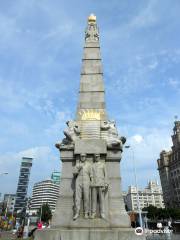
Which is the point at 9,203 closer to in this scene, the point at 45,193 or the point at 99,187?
the point at 45,193

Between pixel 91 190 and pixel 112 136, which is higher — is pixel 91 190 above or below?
below

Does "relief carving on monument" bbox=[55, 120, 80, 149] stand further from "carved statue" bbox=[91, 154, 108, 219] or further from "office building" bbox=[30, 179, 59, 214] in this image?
"office building" bbox=[30, 179, 59, 214]

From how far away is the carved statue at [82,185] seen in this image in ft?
A: 28.2

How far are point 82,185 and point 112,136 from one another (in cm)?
247

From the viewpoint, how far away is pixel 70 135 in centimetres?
999

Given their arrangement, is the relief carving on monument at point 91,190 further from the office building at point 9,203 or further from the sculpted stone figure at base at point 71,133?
the office building at point 9,203

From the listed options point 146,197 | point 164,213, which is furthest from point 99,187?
point 146,197

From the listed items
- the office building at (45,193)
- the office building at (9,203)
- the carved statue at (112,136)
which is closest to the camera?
the carved statue at (112,136)

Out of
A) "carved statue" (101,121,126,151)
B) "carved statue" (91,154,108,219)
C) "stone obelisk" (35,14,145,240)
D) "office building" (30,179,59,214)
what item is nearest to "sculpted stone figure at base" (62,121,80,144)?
"stone obelisk" (35,14,145,240)

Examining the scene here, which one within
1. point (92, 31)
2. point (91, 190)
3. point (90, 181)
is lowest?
point (91, 190)

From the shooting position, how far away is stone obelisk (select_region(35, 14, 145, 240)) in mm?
8242

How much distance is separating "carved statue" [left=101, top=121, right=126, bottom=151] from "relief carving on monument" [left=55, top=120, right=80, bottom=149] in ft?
3.60

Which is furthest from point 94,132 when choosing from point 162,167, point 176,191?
point 162,167

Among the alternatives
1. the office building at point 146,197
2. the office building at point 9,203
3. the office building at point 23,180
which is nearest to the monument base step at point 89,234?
the office building at point 9,203
